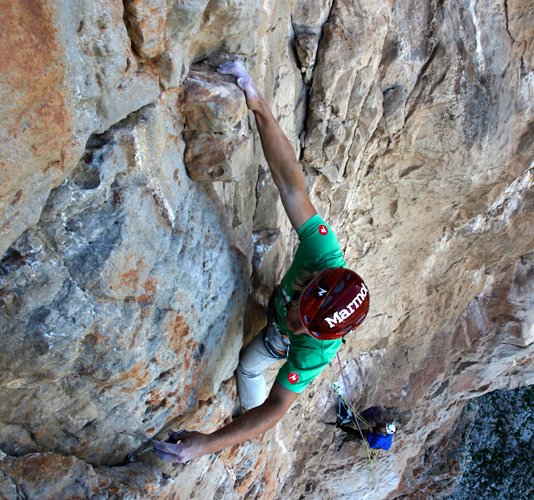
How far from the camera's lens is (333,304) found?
2.55 metres

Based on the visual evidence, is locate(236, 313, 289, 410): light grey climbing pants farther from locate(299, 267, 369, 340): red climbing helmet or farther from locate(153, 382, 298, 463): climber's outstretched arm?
locate(299, 267, 369, 340): red climbing helmet

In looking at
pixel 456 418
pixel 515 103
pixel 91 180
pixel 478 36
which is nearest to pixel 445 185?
pixel 515 103

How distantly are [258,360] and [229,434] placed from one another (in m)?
0.57

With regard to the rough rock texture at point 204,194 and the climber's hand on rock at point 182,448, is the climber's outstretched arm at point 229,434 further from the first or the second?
the rough rock texture at point 204,194

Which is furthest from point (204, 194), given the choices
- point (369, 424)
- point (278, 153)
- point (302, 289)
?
point (369, 424)

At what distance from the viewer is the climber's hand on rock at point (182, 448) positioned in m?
2.50

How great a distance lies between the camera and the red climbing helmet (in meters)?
2.56

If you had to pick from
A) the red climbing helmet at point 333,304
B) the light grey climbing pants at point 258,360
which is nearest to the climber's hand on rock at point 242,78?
the red climbing helmet at point 333,304

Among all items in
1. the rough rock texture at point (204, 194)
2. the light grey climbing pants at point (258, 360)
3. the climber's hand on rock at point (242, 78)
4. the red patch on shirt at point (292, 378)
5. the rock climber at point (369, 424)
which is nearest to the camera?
the rough rock texture at point (204, 194)

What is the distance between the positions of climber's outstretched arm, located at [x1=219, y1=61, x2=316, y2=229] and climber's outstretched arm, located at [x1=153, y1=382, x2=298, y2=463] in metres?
0.93

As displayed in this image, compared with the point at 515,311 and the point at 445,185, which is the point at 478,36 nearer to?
the point at 445,185

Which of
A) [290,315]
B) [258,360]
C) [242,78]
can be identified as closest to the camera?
[242,78]

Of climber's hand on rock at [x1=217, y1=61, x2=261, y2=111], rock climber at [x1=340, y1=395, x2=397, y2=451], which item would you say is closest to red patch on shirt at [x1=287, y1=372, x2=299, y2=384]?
climber's hand on rock at [x1=217, y1=61, x2=261, y2=111]

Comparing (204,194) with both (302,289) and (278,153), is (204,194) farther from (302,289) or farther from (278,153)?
(302,289)
